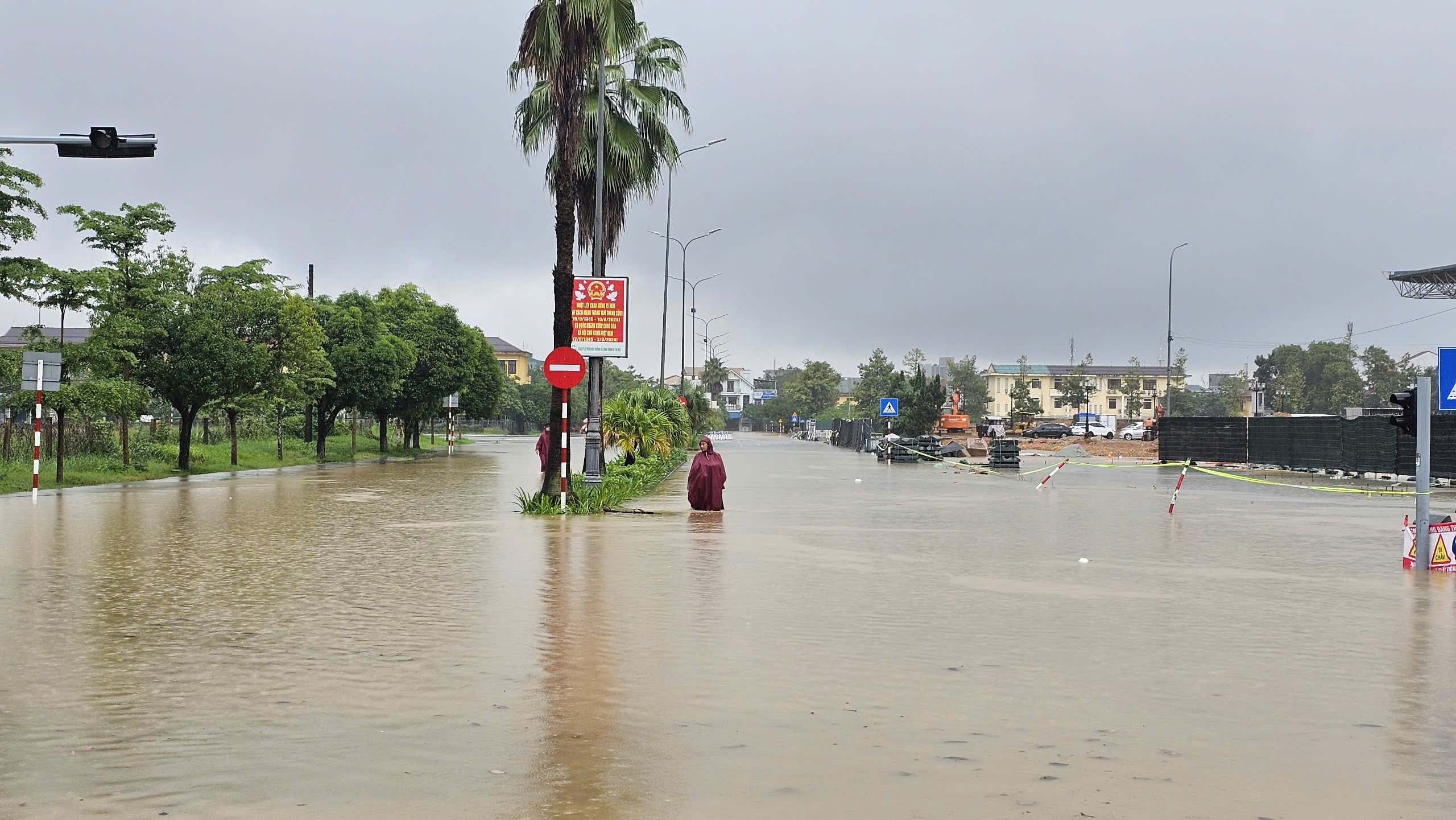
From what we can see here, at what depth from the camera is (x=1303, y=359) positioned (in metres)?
143

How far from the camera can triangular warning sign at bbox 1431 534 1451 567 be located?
51.6 feet

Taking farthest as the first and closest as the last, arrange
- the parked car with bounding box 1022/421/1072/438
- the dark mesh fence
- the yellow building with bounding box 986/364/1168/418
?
the yellow building with bounding box 986/364/1168/418, the parked car with bounding box 1022/421/1072/438, the dark mesh fence

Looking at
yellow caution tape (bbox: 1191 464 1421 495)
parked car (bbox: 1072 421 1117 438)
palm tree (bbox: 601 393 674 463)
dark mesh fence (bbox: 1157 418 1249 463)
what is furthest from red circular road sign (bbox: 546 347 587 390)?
parked car (bbox: 1072 421 1117 438)

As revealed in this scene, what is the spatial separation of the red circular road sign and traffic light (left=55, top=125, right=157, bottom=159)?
6777mm

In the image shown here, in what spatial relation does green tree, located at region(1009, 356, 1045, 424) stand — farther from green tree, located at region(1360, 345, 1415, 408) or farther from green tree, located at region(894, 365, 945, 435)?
green tree, located at region(894, 365, 945, 435)

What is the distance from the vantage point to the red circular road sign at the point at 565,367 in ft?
74.0

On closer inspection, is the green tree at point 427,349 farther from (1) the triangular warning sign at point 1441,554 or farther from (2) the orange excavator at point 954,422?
(1) the triangular warning sign at point 1441,554

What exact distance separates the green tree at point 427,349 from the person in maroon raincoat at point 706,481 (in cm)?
3659

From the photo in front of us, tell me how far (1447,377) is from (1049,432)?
88.7 metres

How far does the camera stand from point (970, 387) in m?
148

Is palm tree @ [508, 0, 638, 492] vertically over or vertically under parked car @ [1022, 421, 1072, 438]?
over

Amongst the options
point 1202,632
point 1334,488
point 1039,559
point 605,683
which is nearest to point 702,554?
point 1039,559

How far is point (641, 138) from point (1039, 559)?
14.3 metres

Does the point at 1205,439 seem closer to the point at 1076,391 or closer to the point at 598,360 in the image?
the point at 598,360
